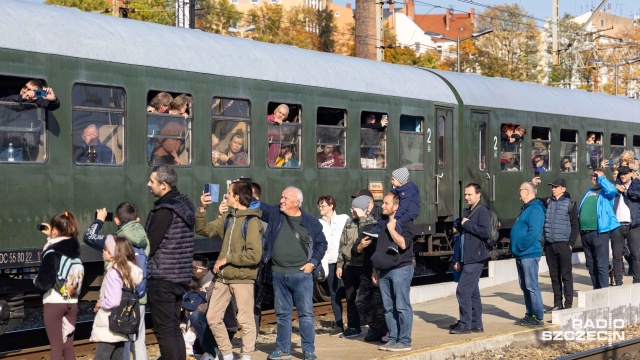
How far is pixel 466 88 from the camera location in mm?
21266

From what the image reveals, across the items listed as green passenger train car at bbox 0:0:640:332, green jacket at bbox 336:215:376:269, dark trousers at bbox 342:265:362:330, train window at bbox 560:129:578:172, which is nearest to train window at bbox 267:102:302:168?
green passenger train car at bbox 0:0:640:332

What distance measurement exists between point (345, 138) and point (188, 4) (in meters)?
7.88

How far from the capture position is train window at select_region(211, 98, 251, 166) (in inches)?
575

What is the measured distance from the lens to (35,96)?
471 inches

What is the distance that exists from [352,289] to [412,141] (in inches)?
252

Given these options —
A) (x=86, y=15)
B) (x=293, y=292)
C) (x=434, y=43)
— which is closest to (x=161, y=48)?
(x=86, y=15)

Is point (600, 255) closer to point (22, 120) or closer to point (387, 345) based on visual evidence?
point (387, 345)

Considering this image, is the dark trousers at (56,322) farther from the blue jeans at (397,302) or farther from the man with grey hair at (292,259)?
the blue jeans at (397,302)

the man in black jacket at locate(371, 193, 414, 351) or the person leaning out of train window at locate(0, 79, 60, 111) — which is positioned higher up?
the person leaning out of train window at locate(0, 79, 60, 111)

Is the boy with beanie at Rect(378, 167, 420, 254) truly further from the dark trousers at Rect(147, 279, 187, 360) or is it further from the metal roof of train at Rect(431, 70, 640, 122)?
the metal roof of train at Rect(431, 70, 640, 122)

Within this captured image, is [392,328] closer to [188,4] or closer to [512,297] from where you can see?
[512,297]

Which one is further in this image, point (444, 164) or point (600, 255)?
point (444, 164)

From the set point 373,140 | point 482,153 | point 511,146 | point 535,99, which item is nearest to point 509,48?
point 535,99

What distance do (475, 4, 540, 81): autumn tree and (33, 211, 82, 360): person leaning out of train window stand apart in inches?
2707
